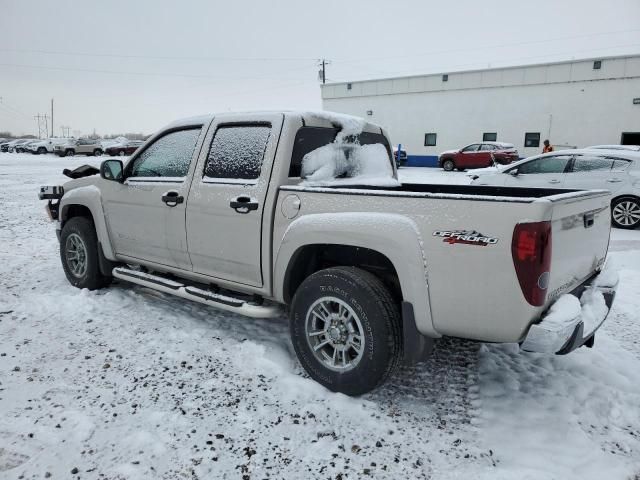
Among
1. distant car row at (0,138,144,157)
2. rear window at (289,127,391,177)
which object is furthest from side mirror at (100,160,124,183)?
distant car row at (0,138,144,157)

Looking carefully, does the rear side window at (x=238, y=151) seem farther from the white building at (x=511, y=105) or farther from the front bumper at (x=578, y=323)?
the white building at (x=511, y=105)

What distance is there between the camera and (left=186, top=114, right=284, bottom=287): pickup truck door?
3.49 m

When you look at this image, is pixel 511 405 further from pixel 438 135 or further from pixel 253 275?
pixel 438 135

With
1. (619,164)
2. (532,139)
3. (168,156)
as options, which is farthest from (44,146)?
(619,164)

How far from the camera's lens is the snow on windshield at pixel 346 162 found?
366 centimetres

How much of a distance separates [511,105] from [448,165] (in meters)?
6.75

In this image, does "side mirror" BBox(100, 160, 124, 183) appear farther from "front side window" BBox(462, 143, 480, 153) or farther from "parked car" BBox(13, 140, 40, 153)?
"parked car" BBox(13, 140, 40, 153)

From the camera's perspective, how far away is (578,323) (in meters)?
2.61

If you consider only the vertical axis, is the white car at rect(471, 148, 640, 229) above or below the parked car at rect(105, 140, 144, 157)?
below

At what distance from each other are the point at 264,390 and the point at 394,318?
1.04 metres

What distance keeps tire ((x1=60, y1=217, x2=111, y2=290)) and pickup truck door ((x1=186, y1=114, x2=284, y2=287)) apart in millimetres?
1677

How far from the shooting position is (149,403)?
3.00m

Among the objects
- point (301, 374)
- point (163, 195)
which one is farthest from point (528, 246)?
point (163, 195)

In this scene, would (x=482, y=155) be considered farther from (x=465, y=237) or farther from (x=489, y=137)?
(x=465, y=237)
